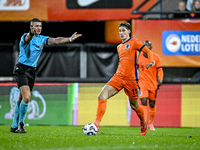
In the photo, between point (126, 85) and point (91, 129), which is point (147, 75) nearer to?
point (126, 85)

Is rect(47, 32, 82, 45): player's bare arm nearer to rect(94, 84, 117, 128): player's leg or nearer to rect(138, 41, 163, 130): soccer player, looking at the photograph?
rect(94, 84, 117, 128): player's leg

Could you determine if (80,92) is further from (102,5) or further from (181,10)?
(181,10)

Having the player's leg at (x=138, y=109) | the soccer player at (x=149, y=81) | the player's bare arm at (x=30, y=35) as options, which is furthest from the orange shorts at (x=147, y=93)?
Answer: the player's bare arm at (x=30, y=35)

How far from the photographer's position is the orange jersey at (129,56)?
27.1 ft

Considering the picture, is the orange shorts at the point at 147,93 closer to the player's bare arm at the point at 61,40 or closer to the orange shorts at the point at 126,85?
the orange shorts at the point at 126,85

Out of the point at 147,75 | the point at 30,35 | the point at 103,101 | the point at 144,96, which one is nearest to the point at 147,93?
the point at 144,96

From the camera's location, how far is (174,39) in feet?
45.5

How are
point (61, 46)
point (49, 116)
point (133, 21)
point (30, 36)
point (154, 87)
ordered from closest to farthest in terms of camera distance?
point (30, 36) → point (154, 87) → point (49, 116) → point (133, 21) → point (61, 46)

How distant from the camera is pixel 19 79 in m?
8.89

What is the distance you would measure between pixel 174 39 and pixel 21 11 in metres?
5.07

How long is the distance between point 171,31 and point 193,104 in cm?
250

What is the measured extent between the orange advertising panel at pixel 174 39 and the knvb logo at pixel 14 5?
3.62 metres

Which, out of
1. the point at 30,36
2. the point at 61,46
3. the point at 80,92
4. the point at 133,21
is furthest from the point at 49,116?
the point at 30,36

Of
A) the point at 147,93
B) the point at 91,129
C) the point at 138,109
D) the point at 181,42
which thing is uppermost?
the point at 181,42
